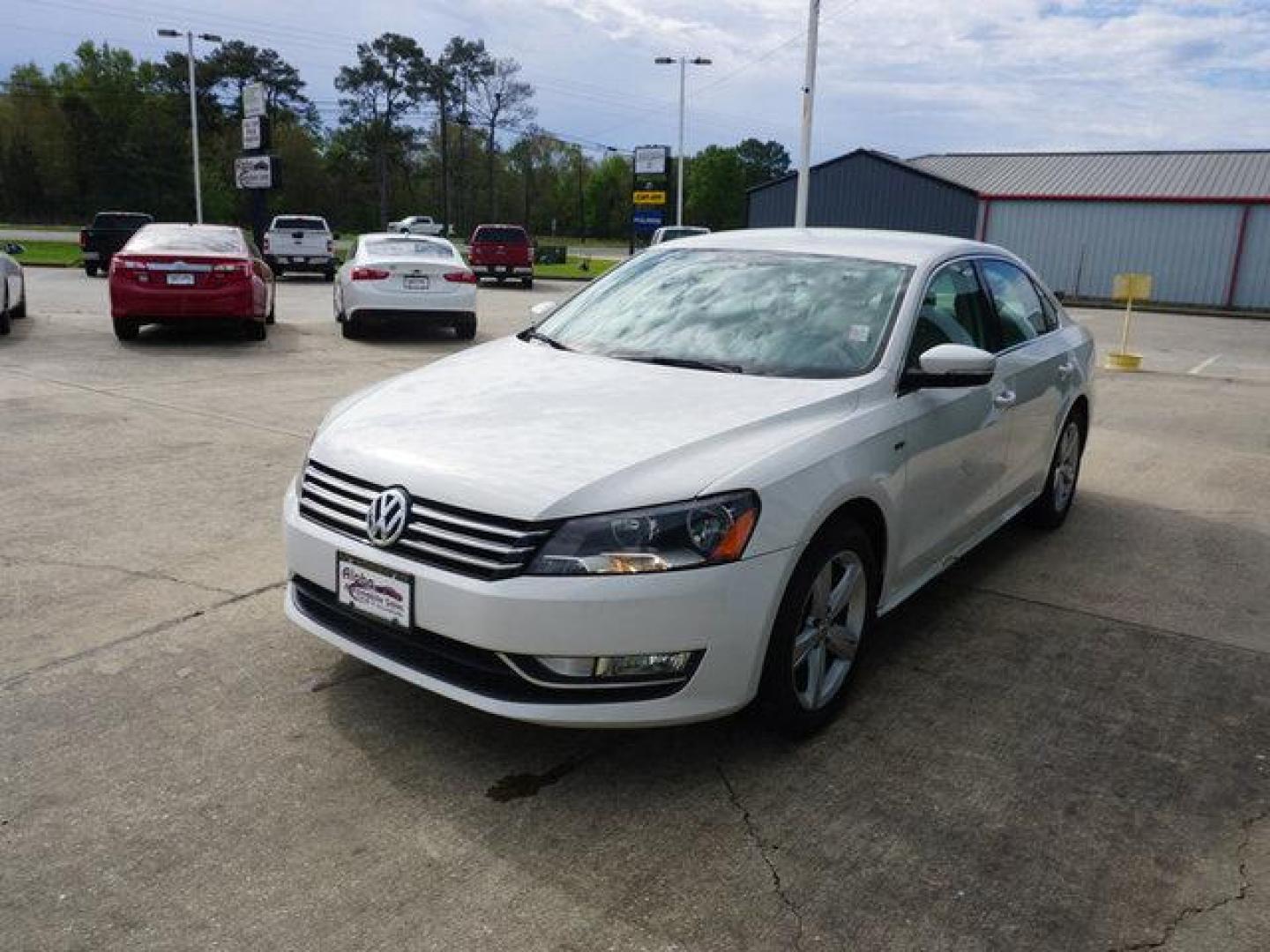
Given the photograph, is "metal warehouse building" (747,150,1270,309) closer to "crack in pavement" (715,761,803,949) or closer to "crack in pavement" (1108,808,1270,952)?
"crack in pavement" (1108,808,1270,952)

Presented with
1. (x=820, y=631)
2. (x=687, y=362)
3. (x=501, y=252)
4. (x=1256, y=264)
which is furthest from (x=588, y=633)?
(x=1256, y=264)

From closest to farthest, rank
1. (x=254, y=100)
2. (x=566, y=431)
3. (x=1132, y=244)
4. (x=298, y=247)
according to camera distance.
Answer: (x=566, y=431) < (x=298, y=247) < (x=1132, y=244) < (x=254, y=100)

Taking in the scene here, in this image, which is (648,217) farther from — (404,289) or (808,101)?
(404,289)

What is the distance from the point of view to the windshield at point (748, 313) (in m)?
4.00

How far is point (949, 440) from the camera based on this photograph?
13.7 feet

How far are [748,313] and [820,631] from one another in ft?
4.70

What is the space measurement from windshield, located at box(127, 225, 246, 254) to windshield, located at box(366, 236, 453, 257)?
180cm

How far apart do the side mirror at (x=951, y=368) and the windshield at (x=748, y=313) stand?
0.60ft

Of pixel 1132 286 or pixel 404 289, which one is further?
pixel 404 289

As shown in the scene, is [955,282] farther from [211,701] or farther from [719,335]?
[211,701]

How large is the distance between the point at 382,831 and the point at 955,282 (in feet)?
10.8

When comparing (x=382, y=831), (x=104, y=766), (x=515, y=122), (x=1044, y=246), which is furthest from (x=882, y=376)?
(x=515, y=122)

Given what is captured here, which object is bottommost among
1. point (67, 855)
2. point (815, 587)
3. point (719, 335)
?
point (67, 855)

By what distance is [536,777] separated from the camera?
3184mm
